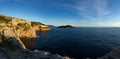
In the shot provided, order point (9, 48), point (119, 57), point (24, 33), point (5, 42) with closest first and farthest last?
point (119, 57), point (9, 48), point (5, 42), point (24, 33)

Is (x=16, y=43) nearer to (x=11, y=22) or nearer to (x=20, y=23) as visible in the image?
(x=11, y=22)

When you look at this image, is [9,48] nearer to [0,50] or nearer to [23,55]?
[0,50]

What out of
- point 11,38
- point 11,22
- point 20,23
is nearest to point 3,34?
point 11,38

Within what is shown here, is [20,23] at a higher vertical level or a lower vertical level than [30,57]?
higher

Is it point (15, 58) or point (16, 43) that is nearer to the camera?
point (15, 58)

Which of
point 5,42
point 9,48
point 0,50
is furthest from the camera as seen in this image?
point 5,42

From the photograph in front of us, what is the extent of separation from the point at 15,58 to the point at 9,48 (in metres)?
5.80

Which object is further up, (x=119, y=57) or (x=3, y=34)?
(x=3, y=34)

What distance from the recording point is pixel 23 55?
20.5m

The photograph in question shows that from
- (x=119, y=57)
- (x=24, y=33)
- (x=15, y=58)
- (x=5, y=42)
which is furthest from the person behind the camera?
(x=24, y=33)

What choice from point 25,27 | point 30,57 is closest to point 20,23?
point 25,27

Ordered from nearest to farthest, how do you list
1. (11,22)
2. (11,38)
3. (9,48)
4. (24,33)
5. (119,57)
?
1. (119,57)
2. (9,48)
3. (11,38)
4. (11,22)
5. (24,33)

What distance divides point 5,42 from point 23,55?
28.0 ft

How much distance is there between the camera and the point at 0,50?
21.9 meters
